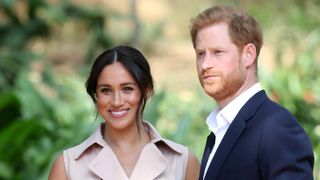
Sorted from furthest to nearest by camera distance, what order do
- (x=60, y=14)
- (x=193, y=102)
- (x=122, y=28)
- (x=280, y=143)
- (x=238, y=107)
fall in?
(x=122, y=28) → (x=60, y=14) → (x=193, y=102) → (x=238, y=107) → (x=280, y=143)

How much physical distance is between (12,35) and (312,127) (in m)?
4.23

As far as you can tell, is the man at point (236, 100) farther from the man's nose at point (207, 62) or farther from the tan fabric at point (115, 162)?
the tan fabric at point (115, 162)

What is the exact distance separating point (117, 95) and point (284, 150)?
68cm

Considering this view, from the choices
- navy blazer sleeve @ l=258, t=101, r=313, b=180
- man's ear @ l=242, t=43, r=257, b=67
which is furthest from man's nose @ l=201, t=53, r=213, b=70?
navy blazer sleeve @ l=258, t=101, r=313, b=180

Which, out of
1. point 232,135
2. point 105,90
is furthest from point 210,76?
point 105,90

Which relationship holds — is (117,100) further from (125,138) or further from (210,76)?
(210,76)

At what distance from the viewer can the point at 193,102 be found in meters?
7.27

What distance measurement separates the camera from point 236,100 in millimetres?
2496

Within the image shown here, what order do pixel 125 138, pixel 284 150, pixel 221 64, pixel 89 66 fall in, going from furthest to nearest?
pixel 89 66 < pixel 125 138 < pixel 221 64 < pixel 284 150

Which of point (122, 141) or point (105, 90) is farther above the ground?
point (105, 90)

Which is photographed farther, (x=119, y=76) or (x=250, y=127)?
(x=119, y=76)

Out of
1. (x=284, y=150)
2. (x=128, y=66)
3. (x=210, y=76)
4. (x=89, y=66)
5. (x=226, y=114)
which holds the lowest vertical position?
(x=284, y=150)

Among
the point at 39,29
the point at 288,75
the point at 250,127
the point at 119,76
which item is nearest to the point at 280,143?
the point at 250,127

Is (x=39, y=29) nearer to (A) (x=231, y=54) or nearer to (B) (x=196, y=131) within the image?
(B) (x=196, y=131)
